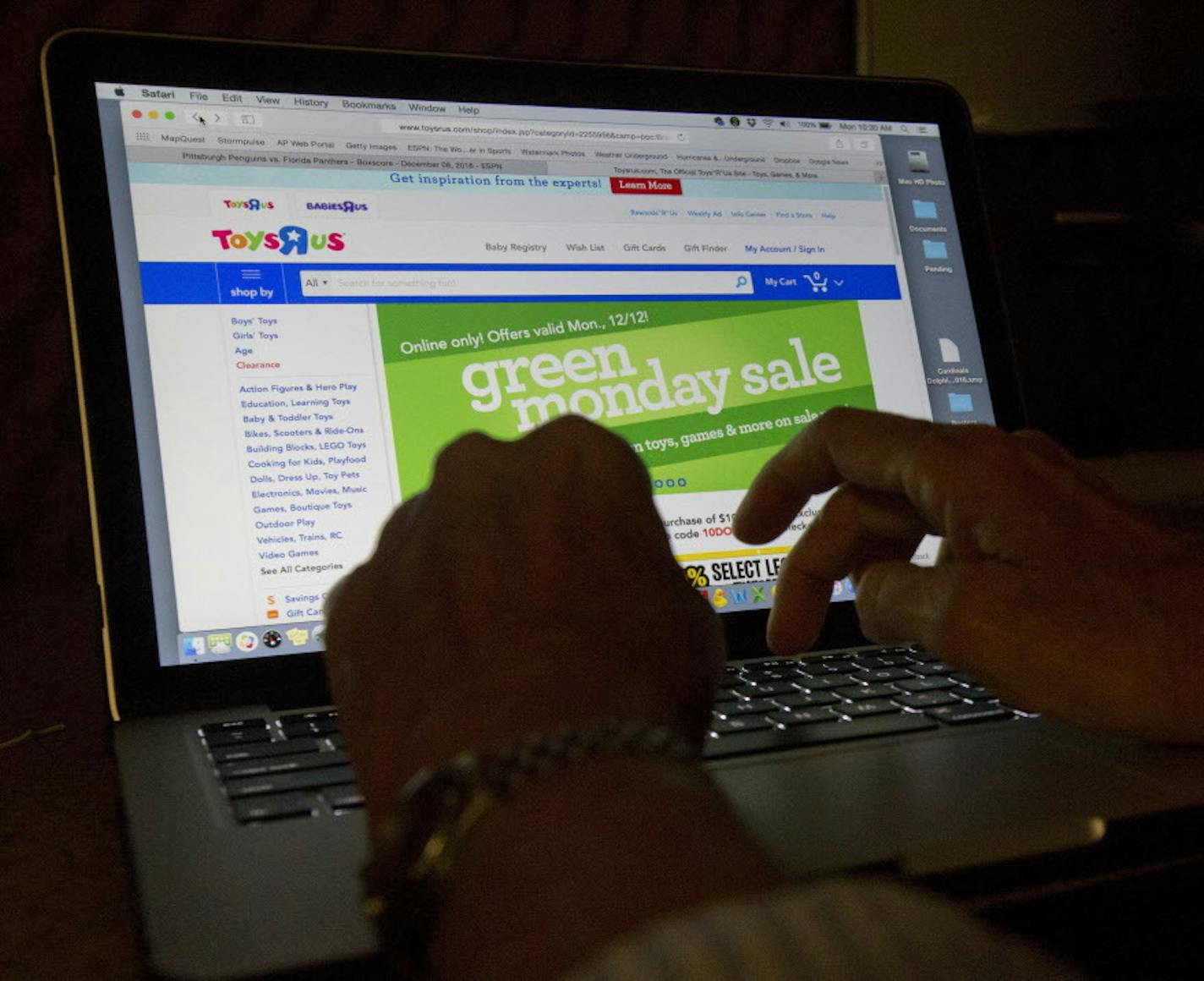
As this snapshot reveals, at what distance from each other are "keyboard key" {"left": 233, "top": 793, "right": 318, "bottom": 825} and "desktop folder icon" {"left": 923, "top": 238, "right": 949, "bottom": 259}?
51cm

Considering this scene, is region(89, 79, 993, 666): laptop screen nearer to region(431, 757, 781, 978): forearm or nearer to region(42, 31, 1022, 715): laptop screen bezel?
region(42, 31, 1022, 715): laptop screen bezel

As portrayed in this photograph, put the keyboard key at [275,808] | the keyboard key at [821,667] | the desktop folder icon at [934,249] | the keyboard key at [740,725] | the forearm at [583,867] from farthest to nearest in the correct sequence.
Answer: the desktop folder icon at [934,249], the keyboard key at [821,667], the keyboard key at [740,725], the keyboard key at [275,808], the forearm at [583,867]

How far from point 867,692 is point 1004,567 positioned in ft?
0.41

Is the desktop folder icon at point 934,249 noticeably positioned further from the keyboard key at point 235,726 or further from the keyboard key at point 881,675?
the keyboard key at point 235,726

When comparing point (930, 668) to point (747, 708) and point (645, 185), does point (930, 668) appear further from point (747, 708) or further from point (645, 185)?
point (645, 185)

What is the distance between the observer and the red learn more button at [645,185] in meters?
0.67

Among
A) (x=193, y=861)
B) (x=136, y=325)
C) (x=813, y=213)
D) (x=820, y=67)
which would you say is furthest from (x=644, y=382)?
(x=820, y=67)

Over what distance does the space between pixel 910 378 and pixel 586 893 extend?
1.68 ft

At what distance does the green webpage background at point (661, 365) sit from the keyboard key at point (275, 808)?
204 millimetres

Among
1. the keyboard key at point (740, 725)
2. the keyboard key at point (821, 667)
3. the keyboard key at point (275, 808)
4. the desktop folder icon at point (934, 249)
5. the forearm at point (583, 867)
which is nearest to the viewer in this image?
the forearm at point (583, 867)

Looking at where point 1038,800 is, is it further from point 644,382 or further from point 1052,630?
point 644,382

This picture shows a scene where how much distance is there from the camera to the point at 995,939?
0.72 ft

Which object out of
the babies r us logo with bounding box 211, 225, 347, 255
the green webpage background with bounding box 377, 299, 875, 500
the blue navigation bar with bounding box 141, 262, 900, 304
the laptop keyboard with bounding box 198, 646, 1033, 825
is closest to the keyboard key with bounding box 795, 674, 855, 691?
the laptop keyboard with bounding box 198, 646, 1033, 825

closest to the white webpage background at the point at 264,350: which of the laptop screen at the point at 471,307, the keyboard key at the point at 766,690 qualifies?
the laptop screen at the point at 471,307
